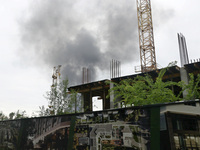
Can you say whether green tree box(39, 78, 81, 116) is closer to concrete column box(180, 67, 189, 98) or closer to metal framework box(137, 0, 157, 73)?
concrete column box(180, 67, 189, 98)

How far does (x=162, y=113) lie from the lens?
6.04 m

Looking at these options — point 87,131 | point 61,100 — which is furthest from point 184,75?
point 87,131

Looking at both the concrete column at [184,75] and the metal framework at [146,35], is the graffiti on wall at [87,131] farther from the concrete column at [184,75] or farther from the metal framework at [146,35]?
the metal framework at [146,35]

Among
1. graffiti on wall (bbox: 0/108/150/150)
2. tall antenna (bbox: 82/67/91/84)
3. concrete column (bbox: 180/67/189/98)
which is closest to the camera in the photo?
graffiti on wall (bbox: 0/108/150/150)

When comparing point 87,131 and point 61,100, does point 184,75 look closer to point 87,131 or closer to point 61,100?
point 61,100

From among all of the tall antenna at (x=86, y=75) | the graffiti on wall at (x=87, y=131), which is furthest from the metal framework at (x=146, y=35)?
the graffiti on wall at (x=87, y=131)

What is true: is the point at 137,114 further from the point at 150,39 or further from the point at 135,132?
the point at 150,39

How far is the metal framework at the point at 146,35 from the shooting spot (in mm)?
51556

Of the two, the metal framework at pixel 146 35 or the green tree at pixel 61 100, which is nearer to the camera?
the green tree at pixel 61 100

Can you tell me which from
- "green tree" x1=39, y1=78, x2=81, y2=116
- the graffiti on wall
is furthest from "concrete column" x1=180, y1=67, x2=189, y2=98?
the graffiti on wall

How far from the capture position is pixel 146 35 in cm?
5534

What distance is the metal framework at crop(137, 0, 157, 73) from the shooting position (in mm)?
51556

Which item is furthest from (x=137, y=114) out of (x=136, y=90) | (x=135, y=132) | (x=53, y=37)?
(x=53, y=37)

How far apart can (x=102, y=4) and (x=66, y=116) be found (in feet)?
217
